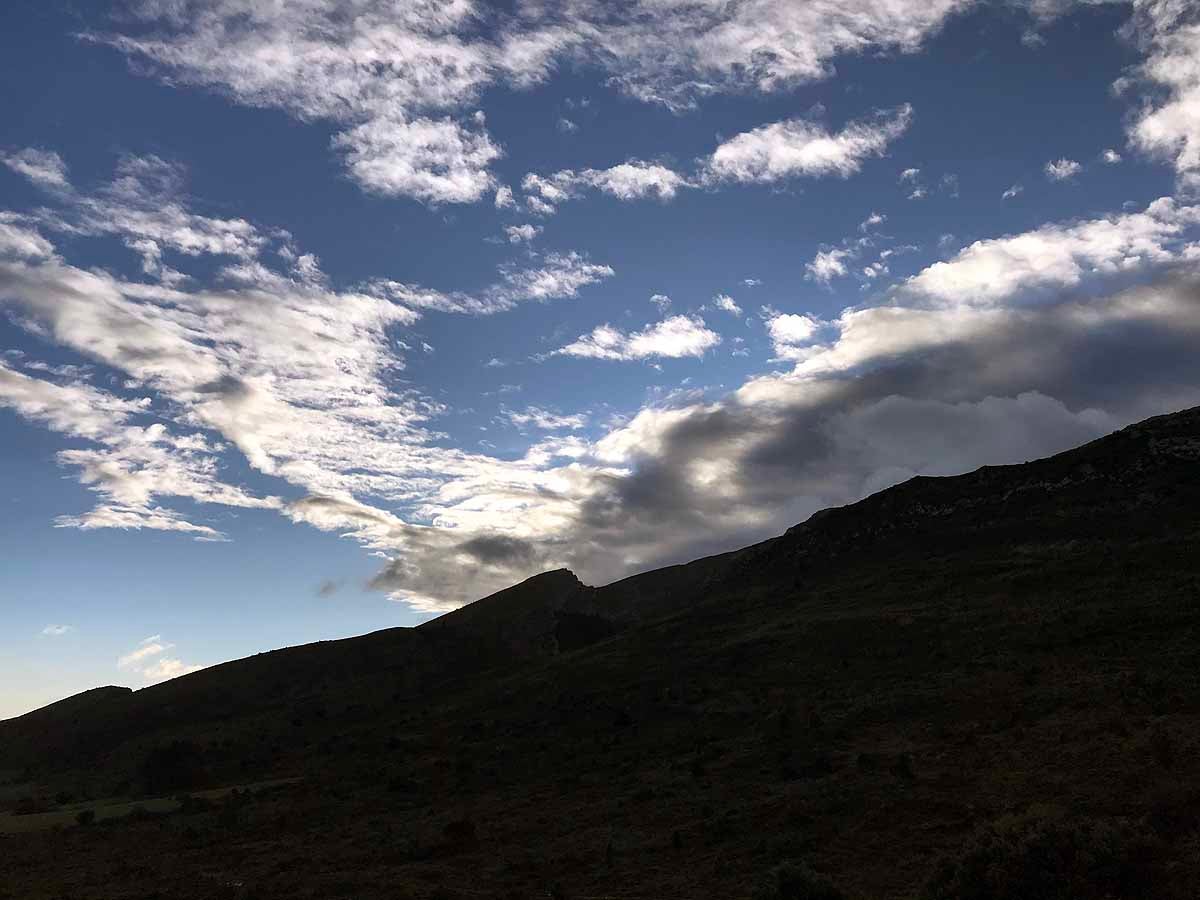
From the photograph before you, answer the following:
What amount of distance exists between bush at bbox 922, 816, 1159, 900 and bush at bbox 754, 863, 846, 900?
5.68ft

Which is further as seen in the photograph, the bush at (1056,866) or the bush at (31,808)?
the bush at (31,808)

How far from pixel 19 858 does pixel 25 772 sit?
2070 inches

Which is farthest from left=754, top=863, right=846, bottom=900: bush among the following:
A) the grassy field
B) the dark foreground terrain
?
the grassy field

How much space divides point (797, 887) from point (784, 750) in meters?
16.2

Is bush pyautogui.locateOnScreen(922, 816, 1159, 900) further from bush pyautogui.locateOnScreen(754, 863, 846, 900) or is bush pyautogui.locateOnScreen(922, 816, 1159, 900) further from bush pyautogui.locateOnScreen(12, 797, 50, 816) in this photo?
bush pyautogui.locateOnScreen(12, 797, 50, 816)

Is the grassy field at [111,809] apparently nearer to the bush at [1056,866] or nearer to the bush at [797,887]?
the bush at [797,887]

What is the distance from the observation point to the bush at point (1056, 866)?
1213 centimetres

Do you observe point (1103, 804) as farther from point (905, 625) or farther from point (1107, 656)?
point (905, 625)

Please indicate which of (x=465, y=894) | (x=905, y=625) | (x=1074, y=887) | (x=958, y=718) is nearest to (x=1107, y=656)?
(x=958, y=718)

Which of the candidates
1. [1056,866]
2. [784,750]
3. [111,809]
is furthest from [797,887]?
[111,809]

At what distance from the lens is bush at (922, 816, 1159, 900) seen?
39.8 ft

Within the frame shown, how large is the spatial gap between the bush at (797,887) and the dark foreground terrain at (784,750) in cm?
6

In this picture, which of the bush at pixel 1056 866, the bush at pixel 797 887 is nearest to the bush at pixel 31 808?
the bush at pixel 797 887

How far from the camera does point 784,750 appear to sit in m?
30.0
